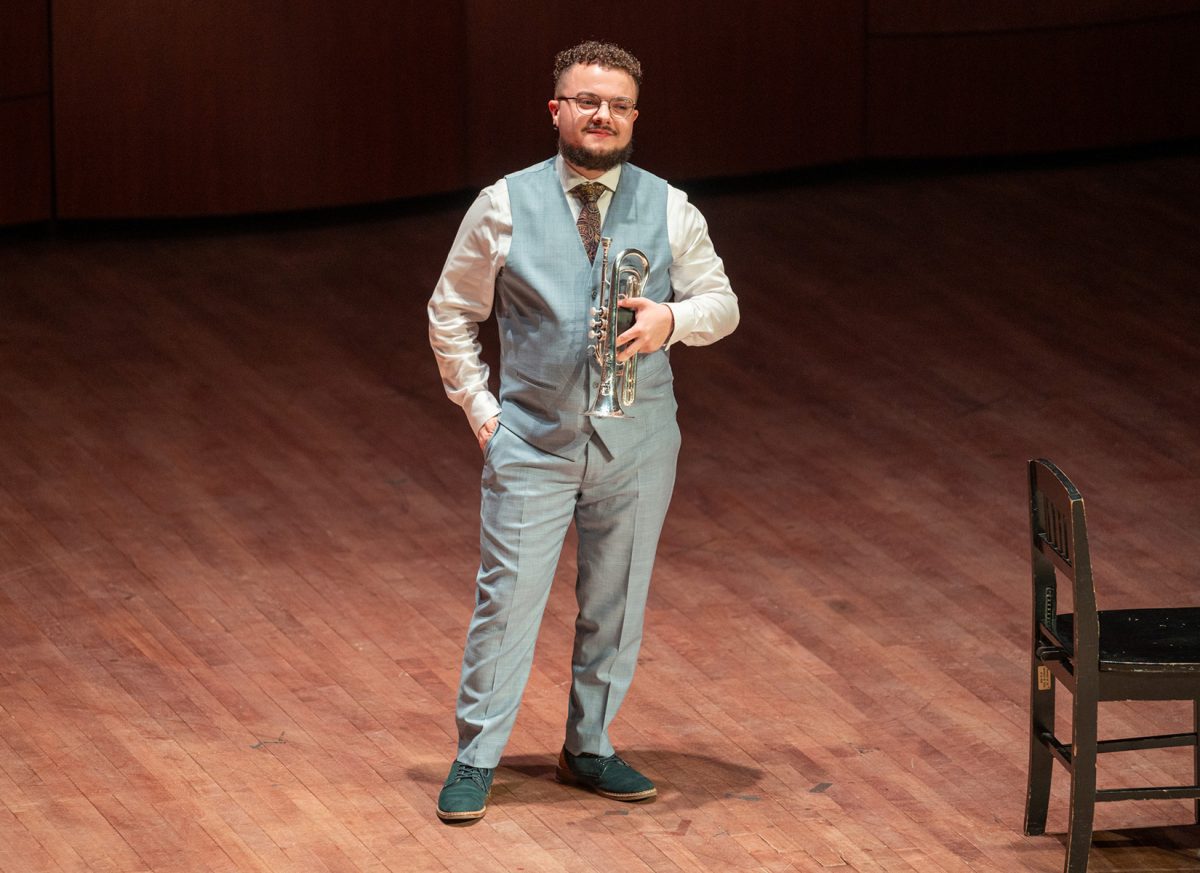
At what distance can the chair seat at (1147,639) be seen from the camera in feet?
10.9

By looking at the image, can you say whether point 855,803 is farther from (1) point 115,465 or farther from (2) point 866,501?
(1) point 115,465

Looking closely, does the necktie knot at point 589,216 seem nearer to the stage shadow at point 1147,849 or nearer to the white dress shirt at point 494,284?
the white dress shirt at point 494,284

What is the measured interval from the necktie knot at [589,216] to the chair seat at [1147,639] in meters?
1.06

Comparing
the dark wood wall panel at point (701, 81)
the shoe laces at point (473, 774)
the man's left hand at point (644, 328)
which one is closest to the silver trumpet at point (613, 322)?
the man's left hand at point (644, 328)

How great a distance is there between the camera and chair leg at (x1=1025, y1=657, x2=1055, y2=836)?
142 inches

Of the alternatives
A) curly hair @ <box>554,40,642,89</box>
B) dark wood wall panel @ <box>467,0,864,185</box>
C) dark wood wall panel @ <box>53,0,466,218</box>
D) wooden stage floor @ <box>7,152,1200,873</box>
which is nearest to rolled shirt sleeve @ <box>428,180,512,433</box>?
curly hair @ <box>554,40,642,89</box>

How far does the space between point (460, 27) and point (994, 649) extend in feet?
13.1

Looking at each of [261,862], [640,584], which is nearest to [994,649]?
[640,584]

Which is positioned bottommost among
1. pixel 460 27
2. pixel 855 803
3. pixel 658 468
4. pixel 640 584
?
pixel 855 803

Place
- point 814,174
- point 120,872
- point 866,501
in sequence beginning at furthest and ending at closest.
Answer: point 814,174, point 866,501, point 120,872

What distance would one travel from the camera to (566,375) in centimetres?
348

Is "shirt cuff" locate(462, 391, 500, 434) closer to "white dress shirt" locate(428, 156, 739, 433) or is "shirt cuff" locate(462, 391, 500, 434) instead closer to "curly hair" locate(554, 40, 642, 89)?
"white dress shirt" locate(428, 156, 739, 433)

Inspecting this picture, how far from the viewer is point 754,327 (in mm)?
6680

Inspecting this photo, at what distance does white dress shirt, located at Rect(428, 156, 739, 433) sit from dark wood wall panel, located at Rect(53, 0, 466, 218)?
3.93m
